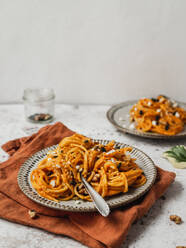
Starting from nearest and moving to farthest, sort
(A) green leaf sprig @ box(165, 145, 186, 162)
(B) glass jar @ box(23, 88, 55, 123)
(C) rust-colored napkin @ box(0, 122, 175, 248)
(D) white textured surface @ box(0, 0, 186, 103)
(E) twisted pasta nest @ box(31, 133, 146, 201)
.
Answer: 1. (C) rust-colored napkin @ box(0, 122, 175, 248)
2. (E) twisted pasta nest @ box(31, 133, 146, 201)
3. (A) green leaf sprig @ box(165, 145, 186, 162)
4. (B) glass jar @ box(23, 88, 55, 123)
5. (D) white textured surface @ box(0, 0, 186, 103)

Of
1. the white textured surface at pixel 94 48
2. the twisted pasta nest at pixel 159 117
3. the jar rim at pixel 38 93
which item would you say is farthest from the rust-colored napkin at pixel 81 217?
the white textured surface at pixel 94 48

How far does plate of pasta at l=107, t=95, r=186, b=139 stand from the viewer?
7.48 ft

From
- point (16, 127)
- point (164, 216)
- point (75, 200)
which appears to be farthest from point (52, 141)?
point (164, 216)

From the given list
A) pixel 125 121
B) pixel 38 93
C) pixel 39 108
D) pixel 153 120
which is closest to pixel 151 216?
pixel 153 120

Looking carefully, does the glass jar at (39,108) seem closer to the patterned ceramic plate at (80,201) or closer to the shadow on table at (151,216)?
Result: the patterned ceramic plate at (80,201)

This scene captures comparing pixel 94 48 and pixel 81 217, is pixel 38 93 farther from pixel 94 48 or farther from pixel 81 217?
pixel 81 217

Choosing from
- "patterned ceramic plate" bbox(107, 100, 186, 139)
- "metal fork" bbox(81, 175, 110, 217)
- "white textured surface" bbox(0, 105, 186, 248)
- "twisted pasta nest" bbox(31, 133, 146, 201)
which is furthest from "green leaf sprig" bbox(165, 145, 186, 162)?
"metal fork" bbox(81, 175, 110, 217)

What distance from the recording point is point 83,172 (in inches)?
63.0

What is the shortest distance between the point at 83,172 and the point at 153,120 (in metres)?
0.98

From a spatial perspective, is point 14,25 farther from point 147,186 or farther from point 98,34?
point 147,186

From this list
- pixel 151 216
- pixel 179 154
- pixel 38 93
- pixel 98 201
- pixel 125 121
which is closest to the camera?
pixel 98 201

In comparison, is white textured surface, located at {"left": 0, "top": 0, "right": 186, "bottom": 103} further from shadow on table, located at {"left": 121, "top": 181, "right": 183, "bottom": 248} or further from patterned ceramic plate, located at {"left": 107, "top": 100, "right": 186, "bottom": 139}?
shadow on table, located at {"left": 121, "top": 181, "right": 183, "bottom": 248}

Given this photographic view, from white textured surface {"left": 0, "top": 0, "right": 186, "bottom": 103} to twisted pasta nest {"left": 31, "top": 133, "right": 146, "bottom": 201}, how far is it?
1480mm

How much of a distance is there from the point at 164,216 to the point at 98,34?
194 centimetres
